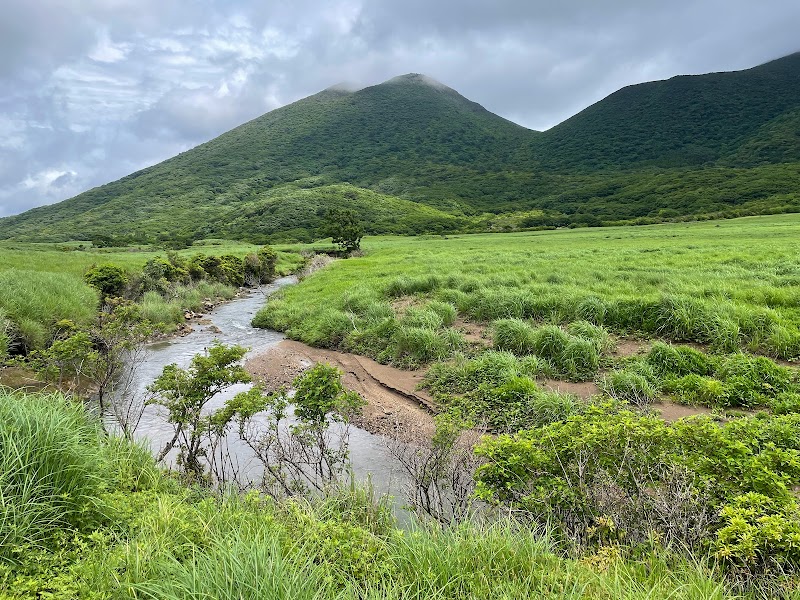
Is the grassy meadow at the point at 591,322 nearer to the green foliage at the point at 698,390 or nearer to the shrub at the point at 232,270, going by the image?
the green foliage at the point at 698,390

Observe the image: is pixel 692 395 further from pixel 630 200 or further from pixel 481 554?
pixel 630 200

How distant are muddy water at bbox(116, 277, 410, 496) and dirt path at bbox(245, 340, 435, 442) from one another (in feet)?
1.91

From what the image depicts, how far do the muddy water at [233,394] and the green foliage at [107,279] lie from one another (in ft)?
14.7

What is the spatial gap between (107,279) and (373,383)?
53.9 ft

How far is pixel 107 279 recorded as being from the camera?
834 inches

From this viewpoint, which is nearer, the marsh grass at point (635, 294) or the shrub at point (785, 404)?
the shrub at point (785, 404)

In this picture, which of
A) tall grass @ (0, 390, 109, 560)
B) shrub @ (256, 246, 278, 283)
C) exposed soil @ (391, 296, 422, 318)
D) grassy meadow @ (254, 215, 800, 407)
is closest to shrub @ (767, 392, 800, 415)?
grassy meadow @ (254, 215, 800, 407)

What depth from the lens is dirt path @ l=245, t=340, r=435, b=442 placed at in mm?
10008

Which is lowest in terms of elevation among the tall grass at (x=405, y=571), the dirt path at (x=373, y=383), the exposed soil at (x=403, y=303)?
the dirt path at (x=373, y=383)

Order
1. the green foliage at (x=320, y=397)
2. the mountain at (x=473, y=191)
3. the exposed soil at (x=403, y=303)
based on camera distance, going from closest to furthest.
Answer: the green foliage at (x=320, y=397), the exposed soil at (x=403, y=303), the mountain at (x=473, y=191)

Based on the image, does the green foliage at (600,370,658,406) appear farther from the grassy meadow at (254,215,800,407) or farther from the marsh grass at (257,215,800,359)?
the marsh grass at (257,215,800,359)

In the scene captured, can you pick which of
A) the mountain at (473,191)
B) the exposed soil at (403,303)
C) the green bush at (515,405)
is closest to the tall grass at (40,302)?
the exposed soil at (403,303)

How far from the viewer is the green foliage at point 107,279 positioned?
20638 mm

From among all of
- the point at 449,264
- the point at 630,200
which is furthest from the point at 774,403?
the point at 630,200
